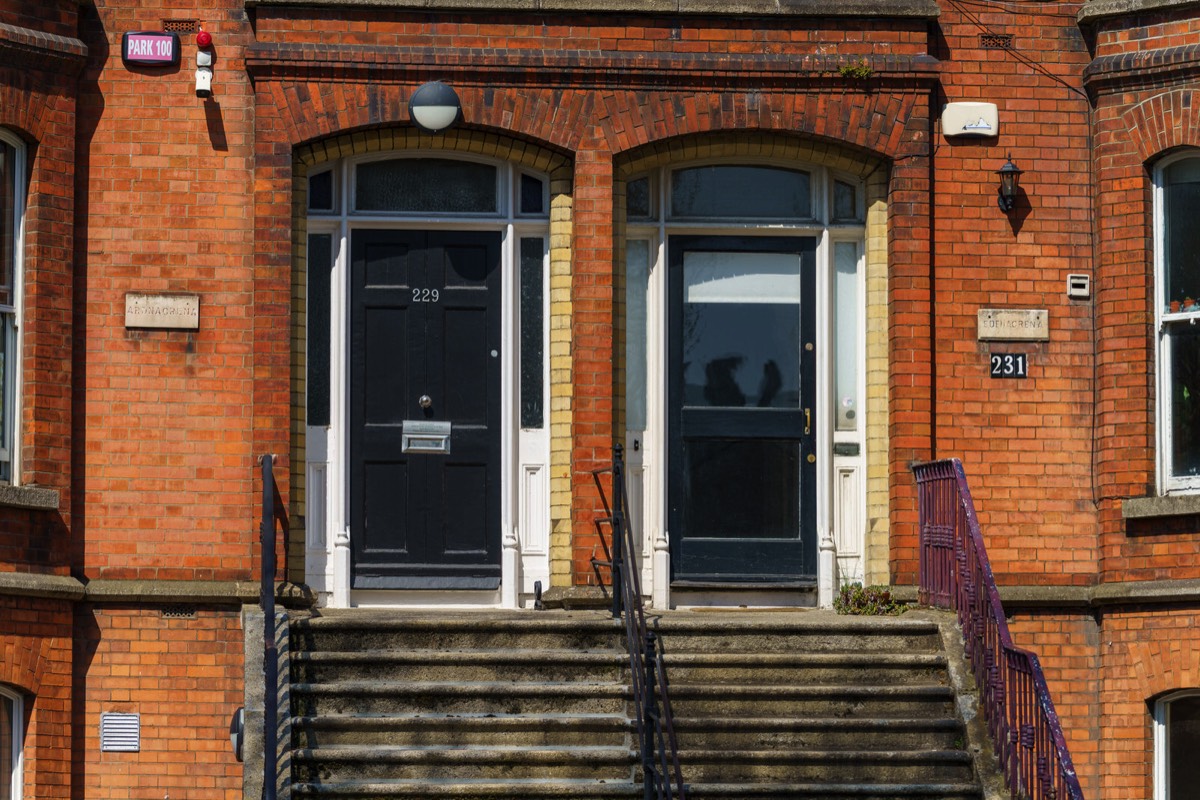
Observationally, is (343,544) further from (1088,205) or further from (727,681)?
(1088,205)

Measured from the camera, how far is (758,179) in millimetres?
13359

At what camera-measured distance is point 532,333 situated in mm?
13164

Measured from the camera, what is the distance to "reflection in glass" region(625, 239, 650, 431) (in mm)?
13195

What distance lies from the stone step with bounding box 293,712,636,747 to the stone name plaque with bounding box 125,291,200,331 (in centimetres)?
290

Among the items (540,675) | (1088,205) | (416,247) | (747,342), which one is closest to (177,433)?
(416,247)

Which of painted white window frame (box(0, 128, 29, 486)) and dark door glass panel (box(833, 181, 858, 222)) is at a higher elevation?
dark door glass panel (box(833, 181, 858, 222))

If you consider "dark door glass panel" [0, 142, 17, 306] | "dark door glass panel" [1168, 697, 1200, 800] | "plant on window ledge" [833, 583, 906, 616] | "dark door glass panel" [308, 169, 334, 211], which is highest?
"dark door glass panel" [308, 169, 334, 211]

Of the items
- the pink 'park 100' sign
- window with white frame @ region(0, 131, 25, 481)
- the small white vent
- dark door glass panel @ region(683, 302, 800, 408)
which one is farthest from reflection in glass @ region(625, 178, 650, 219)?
the small white vent

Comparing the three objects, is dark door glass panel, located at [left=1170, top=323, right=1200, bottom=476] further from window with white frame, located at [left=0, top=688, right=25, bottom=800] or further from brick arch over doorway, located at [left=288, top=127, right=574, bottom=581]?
window with white frame, located at [left=0, top=688, right=25, bottom=800]

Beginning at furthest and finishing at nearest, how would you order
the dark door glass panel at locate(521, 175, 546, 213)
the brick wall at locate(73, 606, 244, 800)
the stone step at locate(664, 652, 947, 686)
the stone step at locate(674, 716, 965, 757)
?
the dark door glass panel at locate(521, 175, 546, 213) → the brick wall at locate(73, 606, 244, 800) → the stone step at locate(664, 652, 947, 686) → the stone step at locate(674, 716, 965, 757)

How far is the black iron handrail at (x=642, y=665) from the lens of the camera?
1030 cm

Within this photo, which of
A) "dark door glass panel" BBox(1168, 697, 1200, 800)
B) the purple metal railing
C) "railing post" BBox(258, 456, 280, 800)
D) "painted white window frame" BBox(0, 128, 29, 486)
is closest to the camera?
"railing post" BBox(258, 456, 280, 800)

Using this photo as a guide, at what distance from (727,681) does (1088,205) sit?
13.4 ft

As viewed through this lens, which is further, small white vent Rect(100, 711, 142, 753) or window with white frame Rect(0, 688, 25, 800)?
small white vent Rect(100, 711, 142, 753)
